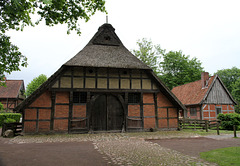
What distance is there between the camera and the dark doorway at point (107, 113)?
13281mm

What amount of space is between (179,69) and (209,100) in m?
15.3

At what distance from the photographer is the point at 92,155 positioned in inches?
263

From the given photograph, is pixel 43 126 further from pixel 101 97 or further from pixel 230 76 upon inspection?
pixel 230 76

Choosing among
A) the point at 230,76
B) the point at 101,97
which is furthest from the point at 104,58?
the point at 230,76

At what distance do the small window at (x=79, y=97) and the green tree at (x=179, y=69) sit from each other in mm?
24603

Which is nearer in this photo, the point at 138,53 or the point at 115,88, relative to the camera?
the point at 115,88

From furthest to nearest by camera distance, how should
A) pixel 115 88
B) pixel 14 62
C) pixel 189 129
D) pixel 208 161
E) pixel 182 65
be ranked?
pixel 182 65 < pixel 189 129 < pixel 115 88 < pixel 14 62 < pixel 208 161

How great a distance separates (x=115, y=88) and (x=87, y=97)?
7.20 feet

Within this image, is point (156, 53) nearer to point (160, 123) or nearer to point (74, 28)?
point (160, 123)

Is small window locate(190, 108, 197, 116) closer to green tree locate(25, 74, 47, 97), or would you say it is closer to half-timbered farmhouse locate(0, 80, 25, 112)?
half-timbered farmhouse locate(0, 80, 25, 112)

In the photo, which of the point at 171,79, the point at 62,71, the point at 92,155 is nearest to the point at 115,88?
the point at 62,71

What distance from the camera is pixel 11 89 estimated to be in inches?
1273

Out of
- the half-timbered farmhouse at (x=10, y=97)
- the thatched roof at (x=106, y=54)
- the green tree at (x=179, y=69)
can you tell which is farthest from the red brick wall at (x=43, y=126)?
the green tree at (x=179, y=69)

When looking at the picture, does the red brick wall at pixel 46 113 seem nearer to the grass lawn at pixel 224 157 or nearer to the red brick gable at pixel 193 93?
the grass lawn at pixel 224 157
